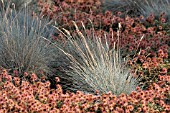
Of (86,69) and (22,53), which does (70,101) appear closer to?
(86,69)

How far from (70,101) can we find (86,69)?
1121mm

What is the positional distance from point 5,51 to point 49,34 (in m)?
1.22

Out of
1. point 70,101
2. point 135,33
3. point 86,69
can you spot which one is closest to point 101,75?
point 86,69

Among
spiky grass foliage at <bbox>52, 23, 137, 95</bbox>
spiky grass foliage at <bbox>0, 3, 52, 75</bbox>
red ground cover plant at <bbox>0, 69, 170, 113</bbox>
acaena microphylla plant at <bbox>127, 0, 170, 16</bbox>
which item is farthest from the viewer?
acaena microphylla plant at <bbox>127, 0, 170, 16</bbox>

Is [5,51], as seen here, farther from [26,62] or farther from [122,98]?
[122,98]

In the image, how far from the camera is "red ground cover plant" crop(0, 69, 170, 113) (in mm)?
4945

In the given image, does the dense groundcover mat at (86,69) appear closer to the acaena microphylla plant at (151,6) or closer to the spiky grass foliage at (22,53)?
the spiky grass foliage at (22,53)

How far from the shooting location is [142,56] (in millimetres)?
6746

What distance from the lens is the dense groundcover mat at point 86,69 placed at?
203 inches

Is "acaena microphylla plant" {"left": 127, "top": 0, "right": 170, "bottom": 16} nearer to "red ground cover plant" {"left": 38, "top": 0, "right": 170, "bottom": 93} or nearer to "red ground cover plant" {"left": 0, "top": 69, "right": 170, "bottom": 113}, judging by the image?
"red ground cover plant" {"left": 38, "top": 0, "right": 170, "bottom": 93}

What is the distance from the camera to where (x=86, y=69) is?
6211 millimetres

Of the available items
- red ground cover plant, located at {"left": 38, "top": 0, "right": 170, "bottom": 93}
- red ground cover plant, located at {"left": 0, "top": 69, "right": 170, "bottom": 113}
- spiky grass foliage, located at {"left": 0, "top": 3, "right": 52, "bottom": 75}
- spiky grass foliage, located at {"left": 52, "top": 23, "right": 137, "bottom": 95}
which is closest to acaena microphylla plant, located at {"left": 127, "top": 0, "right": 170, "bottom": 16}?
red ground cover plant, located at {"left": 38, "top": 0, "right": 170, "bottom": 93}

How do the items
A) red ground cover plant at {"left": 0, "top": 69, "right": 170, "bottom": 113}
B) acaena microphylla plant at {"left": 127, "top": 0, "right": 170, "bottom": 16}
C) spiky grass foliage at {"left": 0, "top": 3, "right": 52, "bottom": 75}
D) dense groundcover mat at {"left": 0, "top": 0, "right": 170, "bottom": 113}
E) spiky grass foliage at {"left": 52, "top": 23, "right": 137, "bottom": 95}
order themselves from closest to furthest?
1. red ground cover plant at {"left": 0, "top": 69, "right": 170, "bottom": 113}
2. dense groundcover mat at {"left": 0, "top": 0, "right": 170, "bottom": 113}
3. spiky grass foliage at {"left": 52, "top": 23, "right": 137, "bottom": 95}
4. spiky grass foliage at {"left": 0, "top": 3, "right": 52, "bottom": 75}
5. acaena microphylla plant at {"left": 127, "top": 0, "right": 170, "bottom": 16}

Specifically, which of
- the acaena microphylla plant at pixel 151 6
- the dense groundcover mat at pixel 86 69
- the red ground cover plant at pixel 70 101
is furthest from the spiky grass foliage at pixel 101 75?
the acaena microphylla plant at pixel 151 6
